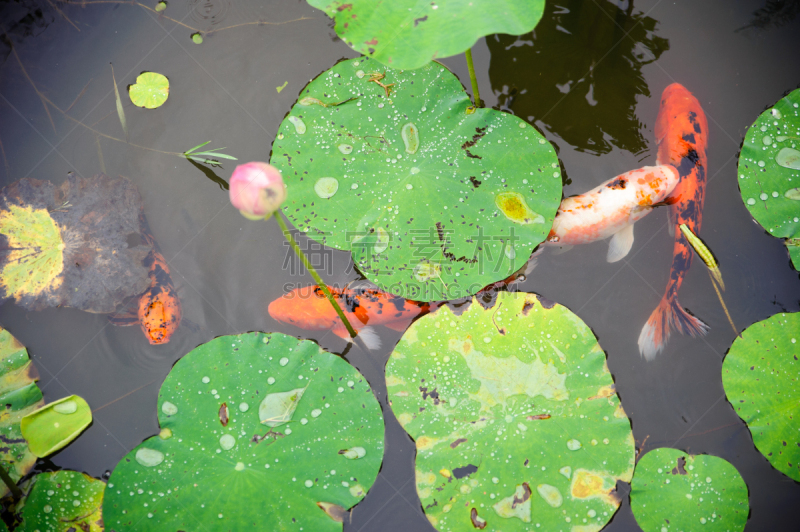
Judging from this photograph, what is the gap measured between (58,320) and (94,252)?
437 mm

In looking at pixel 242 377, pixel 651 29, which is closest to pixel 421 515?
pixel 242 377

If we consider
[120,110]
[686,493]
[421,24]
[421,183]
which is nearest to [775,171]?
[686,493]

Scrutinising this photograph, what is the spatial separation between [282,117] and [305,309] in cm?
110

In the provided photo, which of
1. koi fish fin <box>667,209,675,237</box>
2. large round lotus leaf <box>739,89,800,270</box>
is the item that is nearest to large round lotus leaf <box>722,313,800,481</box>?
large round lotus leaf <box>739,89,800,270</box>

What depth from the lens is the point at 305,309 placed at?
88.8 inches

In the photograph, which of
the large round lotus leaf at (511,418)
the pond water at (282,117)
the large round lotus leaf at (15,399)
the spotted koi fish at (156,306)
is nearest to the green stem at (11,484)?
the large round lotus leaf at (15,399)

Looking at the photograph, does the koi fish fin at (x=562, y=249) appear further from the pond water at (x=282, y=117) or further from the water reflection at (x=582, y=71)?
the water reflection at (x=582, y=71)

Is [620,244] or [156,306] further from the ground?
[620,244]

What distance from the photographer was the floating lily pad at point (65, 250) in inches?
87.5

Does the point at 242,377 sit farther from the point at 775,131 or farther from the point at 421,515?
the point at 775,131

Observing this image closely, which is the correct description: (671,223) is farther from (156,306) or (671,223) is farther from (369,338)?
(156,306)

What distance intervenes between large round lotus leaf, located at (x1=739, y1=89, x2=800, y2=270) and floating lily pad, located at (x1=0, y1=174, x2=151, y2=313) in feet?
10.5

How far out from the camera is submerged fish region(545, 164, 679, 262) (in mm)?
2291

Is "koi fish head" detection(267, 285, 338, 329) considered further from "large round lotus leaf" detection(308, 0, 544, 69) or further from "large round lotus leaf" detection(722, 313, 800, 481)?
"large round lotus leaf" detection(722, 313, 800, 481)
